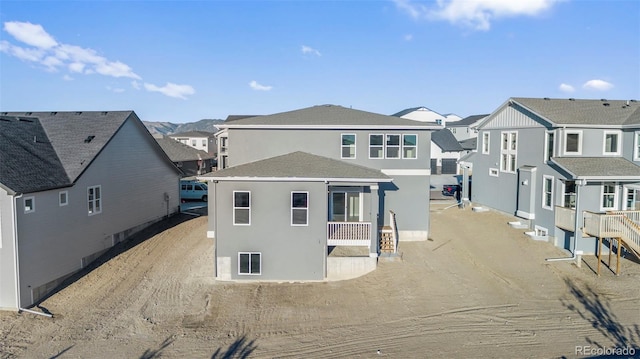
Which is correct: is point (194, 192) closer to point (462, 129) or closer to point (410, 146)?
point (410, 146)

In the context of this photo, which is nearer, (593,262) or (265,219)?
(265,219)

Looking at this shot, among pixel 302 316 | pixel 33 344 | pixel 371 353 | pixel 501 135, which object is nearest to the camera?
pixel 371 353

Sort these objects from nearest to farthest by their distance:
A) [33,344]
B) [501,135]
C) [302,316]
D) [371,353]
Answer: [371,353]
[33,344]
[302,316]
[501,135]

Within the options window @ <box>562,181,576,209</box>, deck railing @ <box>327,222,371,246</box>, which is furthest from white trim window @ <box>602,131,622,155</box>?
deck railing @ <box>327,222,371,246</box>

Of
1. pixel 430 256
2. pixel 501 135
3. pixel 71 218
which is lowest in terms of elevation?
pixel 430 256

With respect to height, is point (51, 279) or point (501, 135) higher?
point (501, 135)

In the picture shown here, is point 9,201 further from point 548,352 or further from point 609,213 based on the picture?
point 609,213

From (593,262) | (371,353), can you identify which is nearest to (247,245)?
(371,353)

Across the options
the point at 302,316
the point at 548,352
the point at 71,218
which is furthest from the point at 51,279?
the point at 548,352
